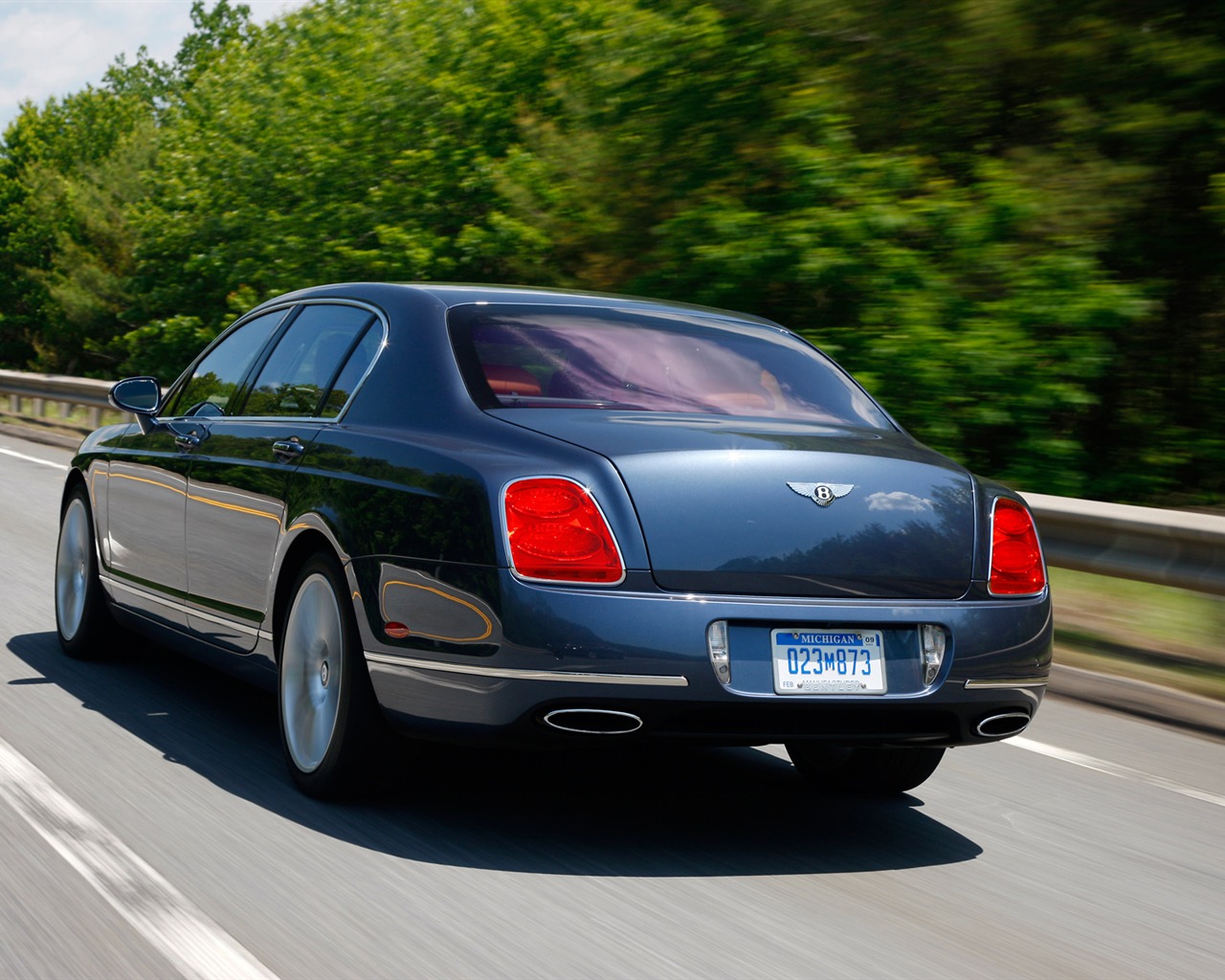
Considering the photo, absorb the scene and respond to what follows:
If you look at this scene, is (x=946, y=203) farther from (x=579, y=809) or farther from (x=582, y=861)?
(x=582, y=861)

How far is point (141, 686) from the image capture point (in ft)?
22.2

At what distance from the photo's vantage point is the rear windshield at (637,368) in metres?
4.91

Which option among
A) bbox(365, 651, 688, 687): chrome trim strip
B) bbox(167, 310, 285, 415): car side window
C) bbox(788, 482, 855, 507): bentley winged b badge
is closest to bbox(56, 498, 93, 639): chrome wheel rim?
bbox(167, 310, 285, 415): car side window

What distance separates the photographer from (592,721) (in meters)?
4.27

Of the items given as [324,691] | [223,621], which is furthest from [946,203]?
[324,691]

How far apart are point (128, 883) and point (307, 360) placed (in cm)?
220

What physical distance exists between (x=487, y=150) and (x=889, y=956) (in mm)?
21990

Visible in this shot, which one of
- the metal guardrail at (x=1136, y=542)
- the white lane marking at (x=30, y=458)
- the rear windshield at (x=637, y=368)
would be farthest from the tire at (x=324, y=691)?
the white lane marking at (x=30, y=458)

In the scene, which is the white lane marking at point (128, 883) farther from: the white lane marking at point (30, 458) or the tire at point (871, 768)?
Result: the white lane marking at point (30, 458)

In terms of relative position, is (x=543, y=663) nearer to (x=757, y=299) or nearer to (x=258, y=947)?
(x=258, y=947)

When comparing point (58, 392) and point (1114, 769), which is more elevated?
point (58, 392)

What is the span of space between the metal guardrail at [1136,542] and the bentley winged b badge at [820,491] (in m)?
3.56

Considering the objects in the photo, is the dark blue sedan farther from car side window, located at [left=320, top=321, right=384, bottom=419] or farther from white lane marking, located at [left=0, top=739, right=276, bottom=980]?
white lane marking, located at [left=0, top=739, right=276, bottom=980]

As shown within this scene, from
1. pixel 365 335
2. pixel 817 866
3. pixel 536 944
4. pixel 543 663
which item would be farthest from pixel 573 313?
pixel 536 944
